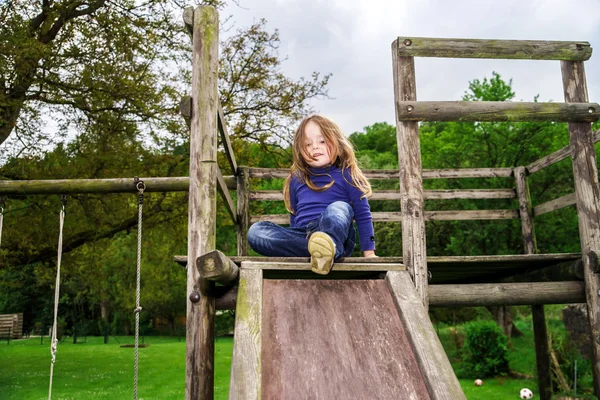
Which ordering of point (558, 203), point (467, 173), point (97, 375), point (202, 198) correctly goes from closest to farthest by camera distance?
point (202, 198)
point (558, 203)
point (467, 173)
point (97, 375)

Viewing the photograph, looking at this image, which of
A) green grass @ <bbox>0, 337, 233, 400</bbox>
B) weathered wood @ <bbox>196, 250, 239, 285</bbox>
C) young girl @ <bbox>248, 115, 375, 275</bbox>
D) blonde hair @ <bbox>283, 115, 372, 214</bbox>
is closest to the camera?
weathered wood @ <bbox>196, 250, 239, 285</bbox>

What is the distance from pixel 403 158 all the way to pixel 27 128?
7.94m

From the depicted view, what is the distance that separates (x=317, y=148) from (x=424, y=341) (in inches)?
65.4

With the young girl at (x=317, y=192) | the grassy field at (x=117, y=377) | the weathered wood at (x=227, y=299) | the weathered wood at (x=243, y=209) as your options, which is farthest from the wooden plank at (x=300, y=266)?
the grassy field at (x=117, y=377)

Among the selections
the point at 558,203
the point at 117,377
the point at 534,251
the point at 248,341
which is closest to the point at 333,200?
the point at 248,341

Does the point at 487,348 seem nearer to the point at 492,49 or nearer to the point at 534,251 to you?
the point at 534,251

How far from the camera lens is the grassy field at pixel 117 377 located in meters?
10.4

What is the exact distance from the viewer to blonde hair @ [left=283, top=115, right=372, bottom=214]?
3.72 m

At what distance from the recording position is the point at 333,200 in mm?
3680

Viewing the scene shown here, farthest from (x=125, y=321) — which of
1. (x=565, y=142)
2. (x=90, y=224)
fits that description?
(x=565, y=142)

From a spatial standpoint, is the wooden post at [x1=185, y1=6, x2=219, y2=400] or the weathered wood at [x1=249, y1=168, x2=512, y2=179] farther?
the weathered wood at [x1=249, y1=168, x2=512, y2=179]

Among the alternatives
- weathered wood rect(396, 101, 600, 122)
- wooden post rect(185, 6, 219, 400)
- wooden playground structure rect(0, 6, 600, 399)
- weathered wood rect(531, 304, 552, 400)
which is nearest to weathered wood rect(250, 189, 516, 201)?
weathered wood rect(531, 304, 552, 400)

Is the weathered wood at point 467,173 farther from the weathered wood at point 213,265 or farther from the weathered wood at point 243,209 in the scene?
the weathered wood at point 213,265

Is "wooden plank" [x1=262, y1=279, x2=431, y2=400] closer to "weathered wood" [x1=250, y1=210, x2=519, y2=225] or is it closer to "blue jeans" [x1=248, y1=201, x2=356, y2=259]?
"blue jeans" [x1=248, y1=201, x2=356, y2=259]
